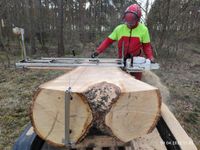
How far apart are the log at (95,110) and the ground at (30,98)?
88.4 inches

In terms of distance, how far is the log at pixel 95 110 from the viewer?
188 centimetres

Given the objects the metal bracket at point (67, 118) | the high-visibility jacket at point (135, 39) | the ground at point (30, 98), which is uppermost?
the high-visibility jacket at point (135, 39)

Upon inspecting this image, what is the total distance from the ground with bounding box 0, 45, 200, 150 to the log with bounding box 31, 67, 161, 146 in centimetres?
225

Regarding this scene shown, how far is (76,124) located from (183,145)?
1009 millimetres

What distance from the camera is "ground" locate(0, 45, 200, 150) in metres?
4.40

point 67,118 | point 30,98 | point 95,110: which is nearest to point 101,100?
point 95,110

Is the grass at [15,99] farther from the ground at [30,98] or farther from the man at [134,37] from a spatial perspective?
the man at [134,37]

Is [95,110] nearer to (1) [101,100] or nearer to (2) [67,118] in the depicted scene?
(1) [101,100]

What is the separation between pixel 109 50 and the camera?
14.8m

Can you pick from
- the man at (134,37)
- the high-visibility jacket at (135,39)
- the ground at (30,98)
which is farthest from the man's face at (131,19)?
the ground at (30,98)

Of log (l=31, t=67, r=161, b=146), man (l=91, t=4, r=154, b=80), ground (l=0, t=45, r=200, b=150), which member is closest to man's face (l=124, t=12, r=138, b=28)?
man (l=91, t=4, r=154, b=80)

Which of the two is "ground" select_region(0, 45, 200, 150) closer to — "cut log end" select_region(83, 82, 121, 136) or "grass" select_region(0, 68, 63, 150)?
"grass" select_region(0, 68, 63, 150)

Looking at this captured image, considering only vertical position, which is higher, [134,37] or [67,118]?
[134,37]

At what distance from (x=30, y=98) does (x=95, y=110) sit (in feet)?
14.3
